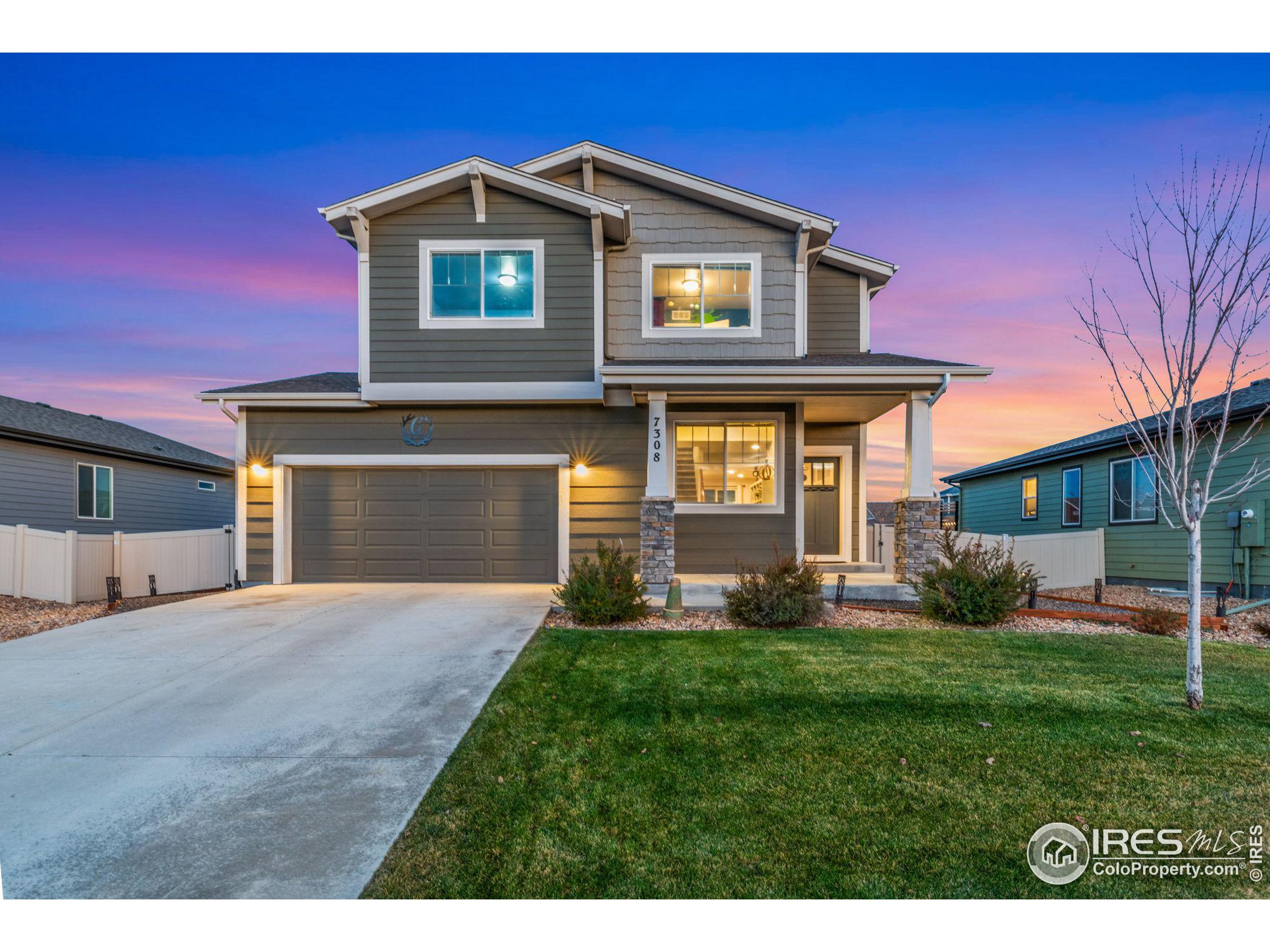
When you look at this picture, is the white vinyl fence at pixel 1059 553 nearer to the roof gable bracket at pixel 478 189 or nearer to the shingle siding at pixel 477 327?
the shingle siding at pixel 477 327

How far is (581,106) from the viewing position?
8281 mm

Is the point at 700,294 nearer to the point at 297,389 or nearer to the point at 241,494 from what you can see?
the point at 297,389

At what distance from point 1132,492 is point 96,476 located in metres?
23.6

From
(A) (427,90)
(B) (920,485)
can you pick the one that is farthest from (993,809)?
(A) (427,90)

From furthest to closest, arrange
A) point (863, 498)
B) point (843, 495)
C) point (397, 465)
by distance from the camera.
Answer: point (843, 495) < point (863, 498) < point (397, 465)

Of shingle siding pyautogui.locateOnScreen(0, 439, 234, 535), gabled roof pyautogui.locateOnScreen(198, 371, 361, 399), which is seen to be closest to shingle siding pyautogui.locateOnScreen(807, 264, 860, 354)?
gabled roof pyautogui.locateOnScreen(198, 371, 361, 399)

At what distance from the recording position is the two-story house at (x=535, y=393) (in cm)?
1007

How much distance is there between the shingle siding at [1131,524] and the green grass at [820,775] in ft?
21.6

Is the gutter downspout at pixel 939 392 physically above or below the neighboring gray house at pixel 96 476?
above

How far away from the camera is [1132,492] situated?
12992 millimetres

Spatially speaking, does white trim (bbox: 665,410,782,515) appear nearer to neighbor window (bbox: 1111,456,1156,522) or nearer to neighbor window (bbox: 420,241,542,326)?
neighbor window (bbox: 420,241,542,326)

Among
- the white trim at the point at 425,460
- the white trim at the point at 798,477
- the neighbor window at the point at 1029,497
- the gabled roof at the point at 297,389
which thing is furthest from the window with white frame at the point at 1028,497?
the gabled roof at the point at 297,389

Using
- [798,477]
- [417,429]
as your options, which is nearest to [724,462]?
[798,477]

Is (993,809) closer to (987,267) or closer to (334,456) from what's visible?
(334,456)
